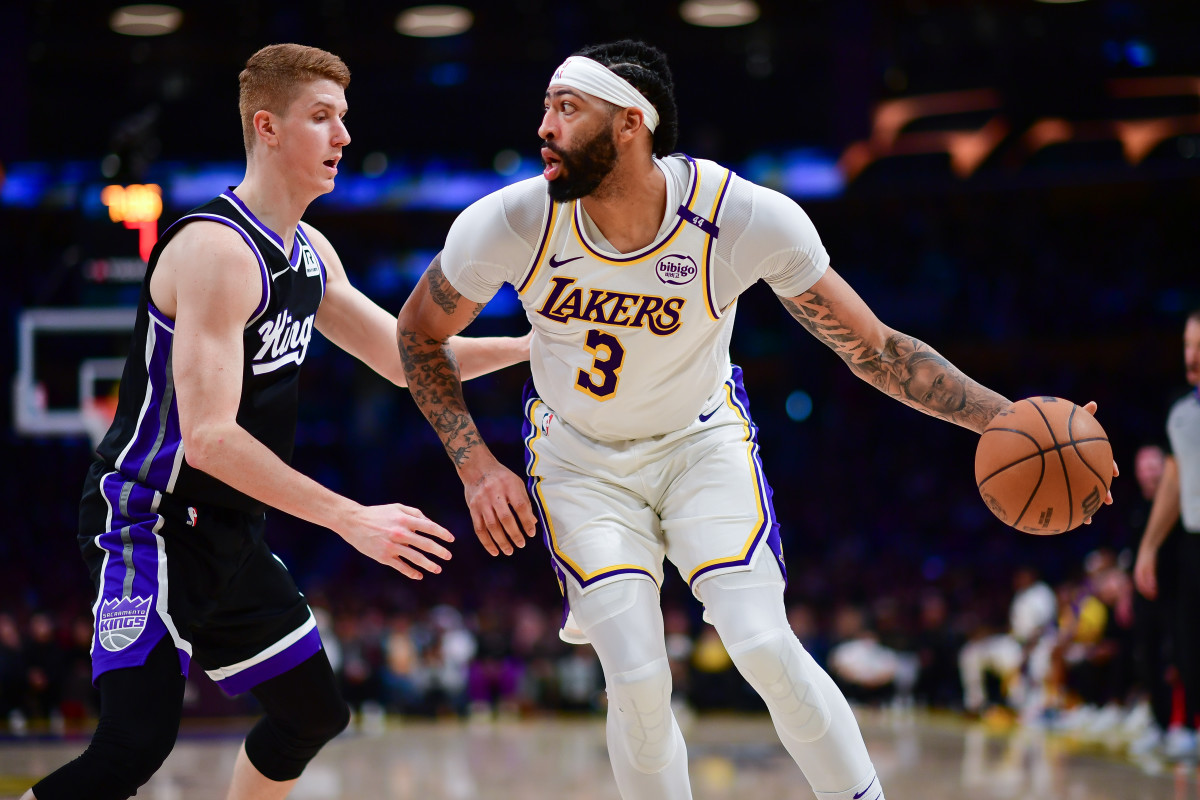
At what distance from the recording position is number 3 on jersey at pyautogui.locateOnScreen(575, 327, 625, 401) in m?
3.92

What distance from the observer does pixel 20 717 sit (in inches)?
487

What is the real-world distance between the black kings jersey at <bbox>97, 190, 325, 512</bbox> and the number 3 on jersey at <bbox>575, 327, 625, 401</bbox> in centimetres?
96

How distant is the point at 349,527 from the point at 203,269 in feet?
3.05

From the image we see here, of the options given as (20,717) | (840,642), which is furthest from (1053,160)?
(20,717)

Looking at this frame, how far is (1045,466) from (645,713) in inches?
58.9

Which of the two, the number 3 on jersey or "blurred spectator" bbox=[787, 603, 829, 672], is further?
"blurred spectator" bbox=[787, 603, 829, 672]

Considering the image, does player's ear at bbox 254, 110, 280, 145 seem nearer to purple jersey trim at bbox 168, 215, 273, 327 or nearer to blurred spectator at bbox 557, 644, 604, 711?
purple jersey trim at bbox 168, 215, 273, 327

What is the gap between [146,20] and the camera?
20.3m

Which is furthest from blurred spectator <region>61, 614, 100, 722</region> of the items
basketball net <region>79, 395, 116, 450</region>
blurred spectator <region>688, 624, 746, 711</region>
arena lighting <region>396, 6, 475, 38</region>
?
arena lighting <region>396, 6, 475, 38</region>

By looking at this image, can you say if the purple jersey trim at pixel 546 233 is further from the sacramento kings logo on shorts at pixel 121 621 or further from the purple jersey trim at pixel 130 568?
the sacramento kings logo on shorts at pixel 121 621

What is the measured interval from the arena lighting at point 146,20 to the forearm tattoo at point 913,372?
18361 mm

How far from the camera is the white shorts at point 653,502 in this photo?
3.84m

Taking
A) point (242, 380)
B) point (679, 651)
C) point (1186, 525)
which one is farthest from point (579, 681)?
point (242, 380)

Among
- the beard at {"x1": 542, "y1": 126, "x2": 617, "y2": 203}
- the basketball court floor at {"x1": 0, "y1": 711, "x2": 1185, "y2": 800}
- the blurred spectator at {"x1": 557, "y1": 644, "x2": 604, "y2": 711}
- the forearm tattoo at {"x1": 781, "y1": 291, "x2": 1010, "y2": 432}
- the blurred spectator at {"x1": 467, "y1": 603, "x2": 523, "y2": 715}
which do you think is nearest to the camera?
the beard at {"x1": 542, "y1": 126, "x2": 617, "y2": 203}
